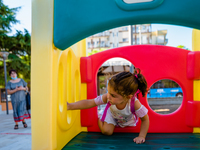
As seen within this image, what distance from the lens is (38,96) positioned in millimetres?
1423

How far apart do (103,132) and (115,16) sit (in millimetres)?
1377

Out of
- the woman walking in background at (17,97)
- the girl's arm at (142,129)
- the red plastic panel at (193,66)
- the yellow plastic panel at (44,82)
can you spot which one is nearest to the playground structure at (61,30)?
the yellow plastic panel at (44,82)

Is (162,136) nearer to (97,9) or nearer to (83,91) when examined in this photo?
(83,91)

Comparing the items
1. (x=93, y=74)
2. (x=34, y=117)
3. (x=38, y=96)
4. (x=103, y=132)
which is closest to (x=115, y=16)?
(x=38, y=96)

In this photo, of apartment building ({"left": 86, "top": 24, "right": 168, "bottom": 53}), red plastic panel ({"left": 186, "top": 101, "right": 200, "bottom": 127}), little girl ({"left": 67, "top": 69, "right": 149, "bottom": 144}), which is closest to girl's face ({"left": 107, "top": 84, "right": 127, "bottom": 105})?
little girl ({"left": 67, "top": 69, "right": 149, "bottom": 144})

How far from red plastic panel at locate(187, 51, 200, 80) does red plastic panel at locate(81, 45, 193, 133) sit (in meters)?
0.05

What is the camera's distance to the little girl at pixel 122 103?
5.64 ft

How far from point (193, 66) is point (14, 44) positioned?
41.2ft

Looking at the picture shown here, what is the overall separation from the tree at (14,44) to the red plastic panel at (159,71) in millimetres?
11313

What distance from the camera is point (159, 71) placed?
233 cm

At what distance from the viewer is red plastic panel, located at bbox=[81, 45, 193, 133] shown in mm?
2246

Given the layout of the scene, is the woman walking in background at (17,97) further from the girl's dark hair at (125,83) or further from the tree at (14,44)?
the tree at (14,44)

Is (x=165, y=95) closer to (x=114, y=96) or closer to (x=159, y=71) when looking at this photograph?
(x=159, y=71)

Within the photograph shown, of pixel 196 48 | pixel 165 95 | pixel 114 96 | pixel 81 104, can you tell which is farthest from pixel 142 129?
pixel 165 95
